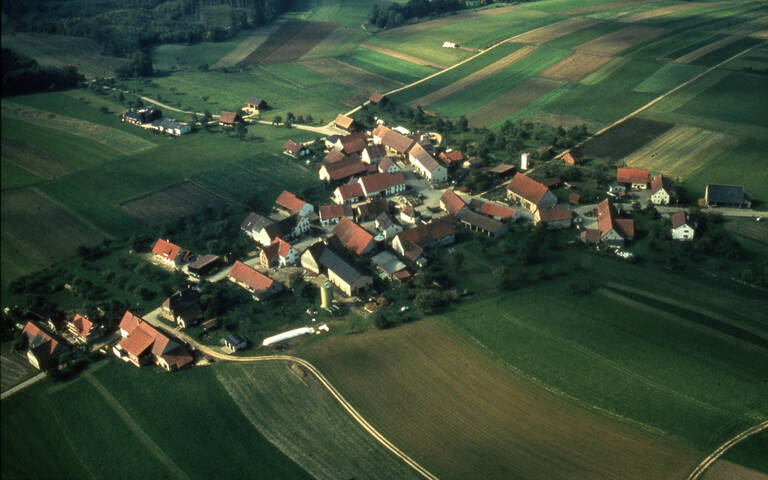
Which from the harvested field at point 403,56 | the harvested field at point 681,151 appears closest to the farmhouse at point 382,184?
the harvested field at point 681,151

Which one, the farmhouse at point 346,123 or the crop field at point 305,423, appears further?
the farmhouse at point 346,123

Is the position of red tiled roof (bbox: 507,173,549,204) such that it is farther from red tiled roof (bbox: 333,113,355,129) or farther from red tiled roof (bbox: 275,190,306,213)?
red tiled roof (bbox: 333,113,355,129)

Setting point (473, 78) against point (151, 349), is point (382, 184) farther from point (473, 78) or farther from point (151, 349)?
point (473, 78)

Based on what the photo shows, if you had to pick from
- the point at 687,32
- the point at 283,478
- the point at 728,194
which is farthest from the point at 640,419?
the point at 687,32

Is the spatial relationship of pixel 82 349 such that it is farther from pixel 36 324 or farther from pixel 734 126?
pixel 734 126

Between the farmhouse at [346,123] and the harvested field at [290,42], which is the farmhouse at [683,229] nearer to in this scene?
the farmhouse at [346,123]

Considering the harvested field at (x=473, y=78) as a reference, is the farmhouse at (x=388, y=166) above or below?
below
